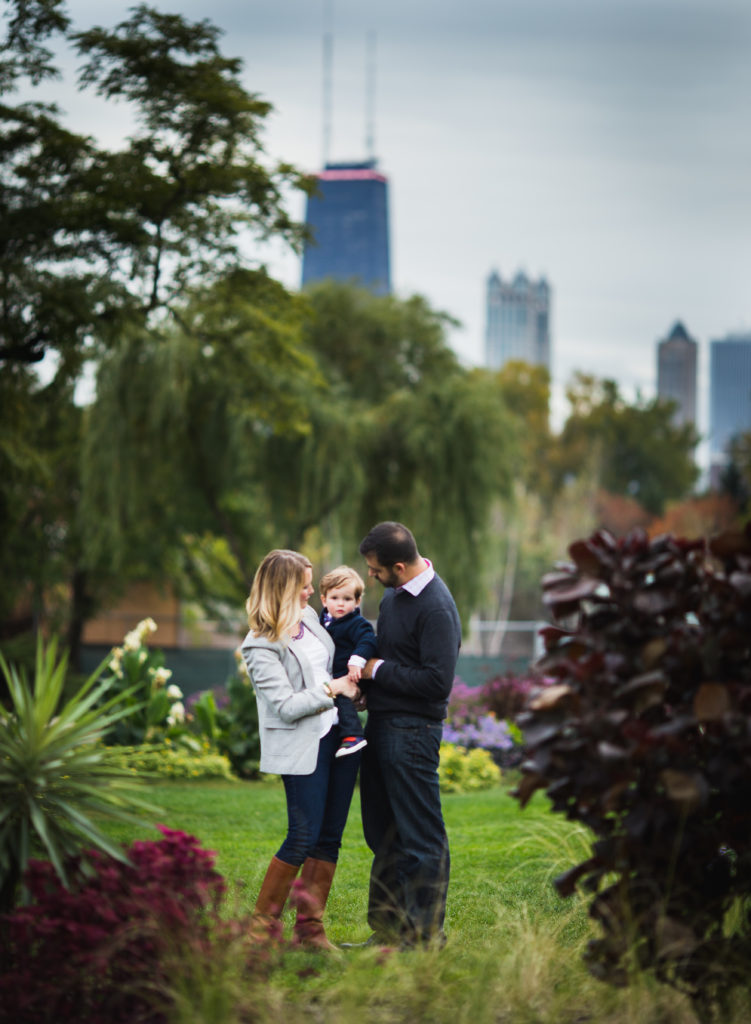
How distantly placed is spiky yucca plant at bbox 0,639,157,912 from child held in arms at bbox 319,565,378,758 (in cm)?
121

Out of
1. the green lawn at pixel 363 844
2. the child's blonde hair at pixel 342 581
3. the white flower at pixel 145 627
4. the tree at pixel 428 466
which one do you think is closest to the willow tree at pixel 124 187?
the white flower at pixel 145 627

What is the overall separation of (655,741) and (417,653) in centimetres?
167

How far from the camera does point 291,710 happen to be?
459cm

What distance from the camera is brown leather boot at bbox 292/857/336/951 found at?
14.4 ft

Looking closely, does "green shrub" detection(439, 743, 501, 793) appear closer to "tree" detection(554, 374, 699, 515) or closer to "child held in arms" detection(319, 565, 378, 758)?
"child held in arms" detection(319, 565, 378, 758)

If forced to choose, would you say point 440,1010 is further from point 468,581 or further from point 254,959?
point 468,581

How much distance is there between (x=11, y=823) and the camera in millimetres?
3734

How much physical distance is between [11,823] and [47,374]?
15.1 m

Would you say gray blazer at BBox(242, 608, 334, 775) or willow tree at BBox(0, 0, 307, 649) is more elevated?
willow tree at BBox(0, 0, 307, 649)

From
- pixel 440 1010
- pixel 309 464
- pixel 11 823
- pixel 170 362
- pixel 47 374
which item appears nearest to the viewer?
pixel 440 1010

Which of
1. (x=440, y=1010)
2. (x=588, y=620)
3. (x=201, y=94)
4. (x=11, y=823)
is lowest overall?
(x=440, y=1010)

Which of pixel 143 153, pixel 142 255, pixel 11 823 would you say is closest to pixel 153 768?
pixel 142 255

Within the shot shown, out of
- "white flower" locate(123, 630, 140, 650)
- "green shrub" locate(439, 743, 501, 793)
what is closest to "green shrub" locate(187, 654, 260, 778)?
"white flower" locate(123, 630, 140, 650)

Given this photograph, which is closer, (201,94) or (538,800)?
(538,800)
